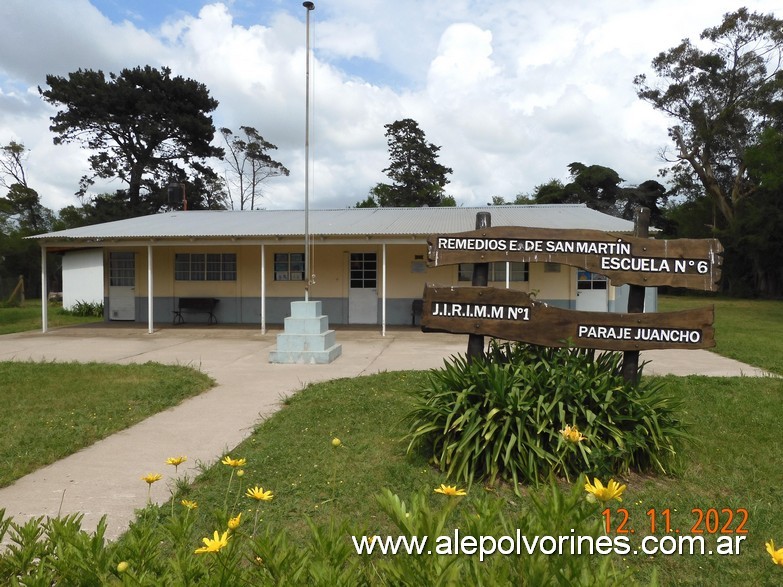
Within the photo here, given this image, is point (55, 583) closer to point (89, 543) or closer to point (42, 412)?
point (89, 543)

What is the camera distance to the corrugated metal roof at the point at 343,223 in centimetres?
1327

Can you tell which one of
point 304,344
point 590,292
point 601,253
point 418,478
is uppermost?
point 601,253

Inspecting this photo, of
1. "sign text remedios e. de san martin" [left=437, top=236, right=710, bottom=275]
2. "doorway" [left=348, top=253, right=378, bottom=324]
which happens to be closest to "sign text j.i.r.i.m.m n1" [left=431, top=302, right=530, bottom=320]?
"sign text remedios e. de san martin" [left=437, top=236, right=710, bottom=275]

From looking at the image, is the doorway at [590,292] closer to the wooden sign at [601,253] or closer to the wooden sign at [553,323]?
the wooden sign at [601,253]

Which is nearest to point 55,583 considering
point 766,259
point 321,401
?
point 321,401

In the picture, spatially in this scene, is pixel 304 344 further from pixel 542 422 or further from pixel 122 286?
pixel 122 286

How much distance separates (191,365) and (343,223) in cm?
703

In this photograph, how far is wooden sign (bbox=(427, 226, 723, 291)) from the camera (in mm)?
4430

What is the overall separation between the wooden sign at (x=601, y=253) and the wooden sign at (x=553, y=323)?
0.28m

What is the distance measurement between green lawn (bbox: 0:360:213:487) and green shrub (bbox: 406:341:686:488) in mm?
3162

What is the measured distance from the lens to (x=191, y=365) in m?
8.99

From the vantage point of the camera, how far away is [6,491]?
3.90 m

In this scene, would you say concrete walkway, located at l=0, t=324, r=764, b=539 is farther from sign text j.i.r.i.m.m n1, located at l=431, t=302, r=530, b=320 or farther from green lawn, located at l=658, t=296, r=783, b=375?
sign text j.i.r.i.m.m n1, located at l=431, t=302, r=530, b=320

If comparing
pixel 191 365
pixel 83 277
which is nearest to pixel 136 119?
pixel 83 277
